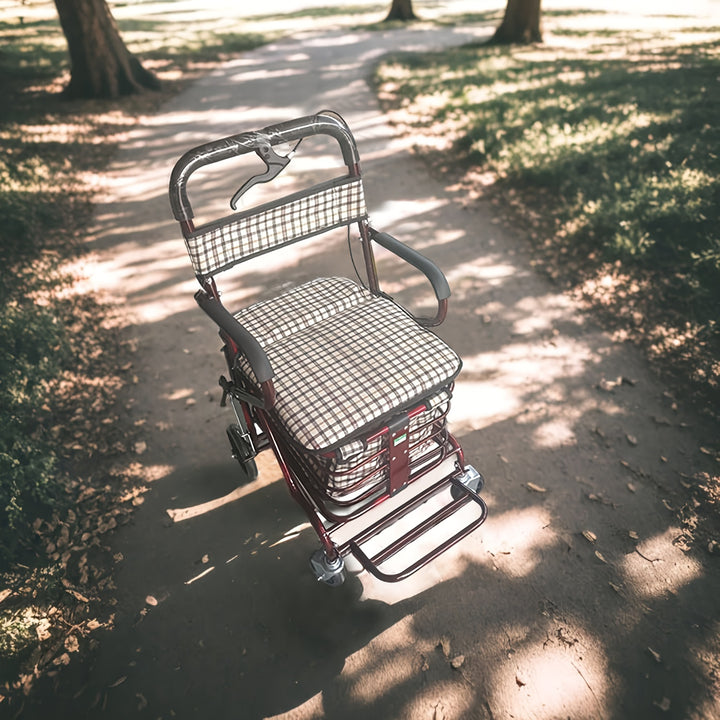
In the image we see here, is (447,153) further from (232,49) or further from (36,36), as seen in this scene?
(36,36)

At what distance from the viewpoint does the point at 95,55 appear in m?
9.42

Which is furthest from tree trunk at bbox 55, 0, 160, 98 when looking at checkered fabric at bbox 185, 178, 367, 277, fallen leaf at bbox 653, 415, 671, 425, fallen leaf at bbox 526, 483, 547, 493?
fallen leaf at bbox 653, 415, 671, 425

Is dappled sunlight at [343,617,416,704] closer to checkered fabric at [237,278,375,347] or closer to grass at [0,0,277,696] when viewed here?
grass at [0,0,277,696]

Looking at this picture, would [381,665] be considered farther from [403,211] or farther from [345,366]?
[403,211]

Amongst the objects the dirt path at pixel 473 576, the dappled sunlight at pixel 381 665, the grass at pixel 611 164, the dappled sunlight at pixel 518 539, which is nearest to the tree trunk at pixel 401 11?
the grass at pixel 611 164

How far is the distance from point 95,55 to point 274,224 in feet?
32.0

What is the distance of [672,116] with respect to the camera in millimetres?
7211

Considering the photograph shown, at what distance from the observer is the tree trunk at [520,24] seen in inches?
507

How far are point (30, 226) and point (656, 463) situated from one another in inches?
281

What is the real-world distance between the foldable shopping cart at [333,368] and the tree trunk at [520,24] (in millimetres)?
13688

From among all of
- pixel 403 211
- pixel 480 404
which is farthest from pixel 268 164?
pixel 403 211

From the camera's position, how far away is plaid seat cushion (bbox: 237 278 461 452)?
7.77 ft

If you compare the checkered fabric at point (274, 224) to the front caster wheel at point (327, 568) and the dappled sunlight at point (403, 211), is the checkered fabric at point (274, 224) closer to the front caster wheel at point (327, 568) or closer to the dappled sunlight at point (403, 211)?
the front caster wheel at point (327, 568)

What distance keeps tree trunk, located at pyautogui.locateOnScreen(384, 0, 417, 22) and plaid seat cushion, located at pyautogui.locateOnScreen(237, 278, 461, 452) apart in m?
19.5
